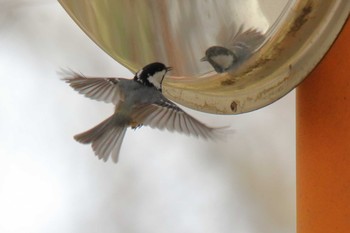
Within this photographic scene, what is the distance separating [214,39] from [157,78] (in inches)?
2.7

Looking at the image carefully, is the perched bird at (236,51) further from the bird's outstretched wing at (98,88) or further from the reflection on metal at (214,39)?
the bird's outstretched wing at (98,88)

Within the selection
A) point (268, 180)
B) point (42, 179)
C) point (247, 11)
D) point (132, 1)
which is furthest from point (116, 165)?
point (247, 11)

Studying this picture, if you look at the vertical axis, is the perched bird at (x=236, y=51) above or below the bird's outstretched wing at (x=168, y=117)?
above

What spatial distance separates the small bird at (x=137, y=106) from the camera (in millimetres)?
629

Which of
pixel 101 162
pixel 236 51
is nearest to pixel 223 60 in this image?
pixel 236 51

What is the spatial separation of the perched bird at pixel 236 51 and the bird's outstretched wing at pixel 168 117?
2.7 inches

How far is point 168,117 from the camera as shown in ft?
2.15

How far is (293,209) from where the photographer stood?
883 millimetres

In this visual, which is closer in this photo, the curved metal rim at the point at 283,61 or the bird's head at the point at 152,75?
the curved metal rim at the point at 283,61

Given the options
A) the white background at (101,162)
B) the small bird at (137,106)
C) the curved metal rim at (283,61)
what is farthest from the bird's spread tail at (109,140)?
the white background at (101,162)

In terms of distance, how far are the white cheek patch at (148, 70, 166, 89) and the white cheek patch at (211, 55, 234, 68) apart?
5 centimetres

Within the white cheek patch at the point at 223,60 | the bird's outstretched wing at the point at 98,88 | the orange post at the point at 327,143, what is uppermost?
the white cheek patch at the point at 223,60

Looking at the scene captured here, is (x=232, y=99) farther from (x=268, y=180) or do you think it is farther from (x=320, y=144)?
(x=268, y=180)

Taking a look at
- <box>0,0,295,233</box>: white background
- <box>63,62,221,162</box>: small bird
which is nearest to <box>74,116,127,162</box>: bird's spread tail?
<box>63,62,221,162</box>: small bird
